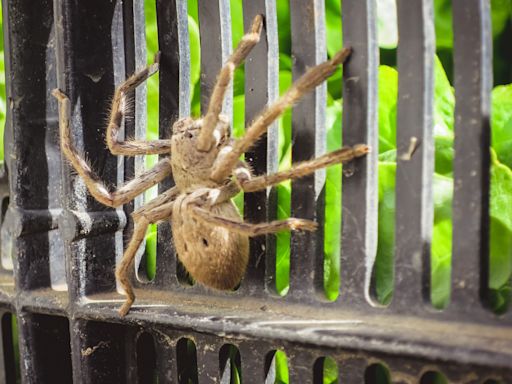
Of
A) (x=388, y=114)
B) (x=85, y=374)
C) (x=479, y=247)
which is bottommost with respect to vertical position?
(x=85, y=374)

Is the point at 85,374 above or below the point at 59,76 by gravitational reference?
below

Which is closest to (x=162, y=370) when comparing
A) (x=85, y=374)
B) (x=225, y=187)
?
(x=85, y=374)

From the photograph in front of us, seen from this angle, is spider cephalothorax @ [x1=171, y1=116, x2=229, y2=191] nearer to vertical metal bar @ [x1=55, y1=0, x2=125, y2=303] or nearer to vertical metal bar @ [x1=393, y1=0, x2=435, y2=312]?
vertical metal bar @ [x1=55, y1=0, x2=125, y2=303]

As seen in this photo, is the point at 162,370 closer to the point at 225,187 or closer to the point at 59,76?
the point at 225,187

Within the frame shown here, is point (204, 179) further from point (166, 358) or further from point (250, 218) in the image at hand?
point (166, 358)

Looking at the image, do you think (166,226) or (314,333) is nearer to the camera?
(314,333)

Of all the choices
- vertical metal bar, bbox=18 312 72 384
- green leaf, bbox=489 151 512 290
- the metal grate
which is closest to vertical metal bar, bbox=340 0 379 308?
the metal grate
